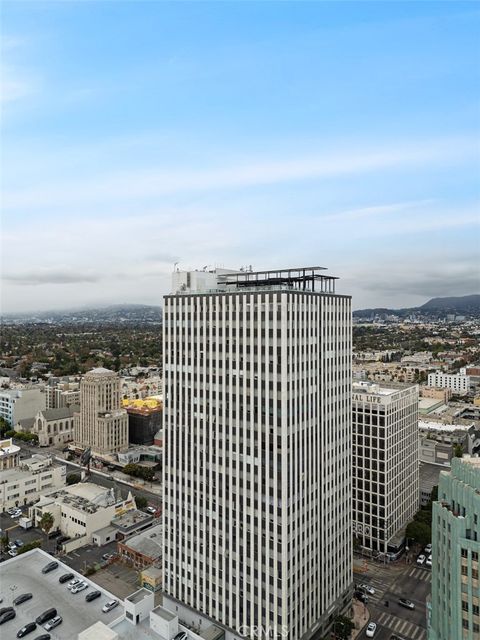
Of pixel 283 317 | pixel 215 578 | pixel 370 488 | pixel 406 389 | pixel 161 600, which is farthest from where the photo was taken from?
pixel 406 389

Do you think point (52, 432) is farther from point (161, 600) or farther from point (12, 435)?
point (161, 600)

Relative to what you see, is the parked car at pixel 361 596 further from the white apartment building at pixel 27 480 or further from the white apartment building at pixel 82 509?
the white apartment building at pixel 27 480

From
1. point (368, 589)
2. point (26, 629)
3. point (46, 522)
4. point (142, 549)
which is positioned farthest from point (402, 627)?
point (46, 522)

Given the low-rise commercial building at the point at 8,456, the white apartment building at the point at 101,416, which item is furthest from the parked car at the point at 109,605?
the white apartment building at the point at 101,416

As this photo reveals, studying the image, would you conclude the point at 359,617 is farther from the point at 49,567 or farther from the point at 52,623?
the point at 49,567

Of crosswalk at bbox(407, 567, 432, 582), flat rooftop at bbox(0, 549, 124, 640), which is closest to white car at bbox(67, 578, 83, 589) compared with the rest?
flat rooftop at bbox(0, 549, 124, 640)

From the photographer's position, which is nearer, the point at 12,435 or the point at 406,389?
the point at 406,389

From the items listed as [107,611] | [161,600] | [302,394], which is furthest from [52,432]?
[302,394]
